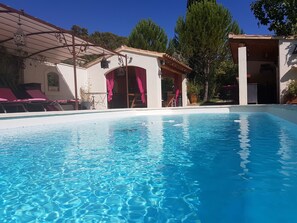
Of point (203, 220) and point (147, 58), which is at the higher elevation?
point (147, 58)

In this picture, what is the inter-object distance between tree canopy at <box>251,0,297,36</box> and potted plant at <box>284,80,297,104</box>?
2334 mm

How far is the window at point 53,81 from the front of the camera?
639 inches

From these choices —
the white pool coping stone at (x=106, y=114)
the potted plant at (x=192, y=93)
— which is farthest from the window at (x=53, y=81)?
the potted plant at (x=192, y=93)

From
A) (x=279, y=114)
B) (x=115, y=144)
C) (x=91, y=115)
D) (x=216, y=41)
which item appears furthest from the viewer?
(x=216, y=41)

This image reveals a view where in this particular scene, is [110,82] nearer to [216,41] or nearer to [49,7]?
[49,7]

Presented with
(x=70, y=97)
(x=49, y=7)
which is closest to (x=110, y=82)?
(x=70, y=97)

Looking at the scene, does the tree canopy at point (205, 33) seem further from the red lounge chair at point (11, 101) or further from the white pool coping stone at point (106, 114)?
the red lounge chair at point (11, 101)

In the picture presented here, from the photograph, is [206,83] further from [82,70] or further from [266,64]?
[82,70]

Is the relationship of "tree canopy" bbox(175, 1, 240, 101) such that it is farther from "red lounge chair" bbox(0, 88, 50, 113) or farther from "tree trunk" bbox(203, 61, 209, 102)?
"red lounge chair" bbox(0, 88, 50, 113)

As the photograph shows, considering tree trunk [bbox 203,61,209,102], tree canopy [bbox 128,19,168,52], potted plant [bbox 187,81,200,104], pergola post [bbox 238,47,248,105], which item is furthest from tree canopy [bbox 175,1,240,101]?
pergola post [bbox 238,47,248,105]

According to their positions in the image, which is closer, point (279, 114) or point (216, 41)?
point (279, 114)

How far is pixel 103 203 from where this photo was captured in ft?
8.65

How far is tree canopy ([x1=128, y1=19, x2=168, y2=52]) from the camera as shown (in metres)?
28.2

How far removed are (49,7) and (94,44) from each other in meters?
8.45
